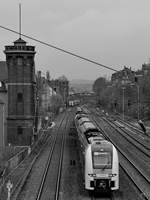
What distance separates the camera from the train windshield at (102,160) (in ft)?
80.6

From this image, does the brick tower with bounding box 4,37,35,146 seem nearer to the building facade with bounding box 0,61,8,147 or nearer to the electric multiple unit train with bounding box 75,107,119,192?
the building facade with bounding box 0,61,8,147

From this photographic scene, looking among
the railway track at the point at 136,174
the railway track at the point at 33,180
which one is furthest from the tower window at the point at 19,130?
the railway track at the point at 136,174

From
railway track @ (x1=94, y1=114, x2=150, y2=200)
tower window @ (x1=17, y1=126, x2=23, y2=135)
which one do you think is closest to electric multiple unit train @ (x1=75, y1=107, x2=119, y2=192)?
railway track @ (x1=94, y1=114, x2=150, y2=200)

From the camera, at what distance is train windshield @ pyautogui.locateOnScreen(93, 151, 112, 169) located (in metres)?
24.6

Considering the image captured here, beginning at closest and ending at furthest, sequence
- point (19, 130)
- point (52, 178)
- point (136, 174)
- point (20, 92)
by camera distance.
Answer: point (52, 178), point (136, 174), point (19, 130), point (20, 92)

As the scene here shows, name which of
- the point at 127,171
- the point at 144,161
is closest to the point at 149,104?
the point at 144,161

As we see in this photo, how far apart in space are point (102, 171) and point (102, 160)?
0.69 m

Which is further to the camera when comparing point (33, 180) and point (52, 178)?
point (52, 178)

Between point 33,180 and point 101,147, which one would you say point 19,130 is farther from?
point 101,147

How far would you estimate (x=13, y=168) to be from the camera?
120 feet

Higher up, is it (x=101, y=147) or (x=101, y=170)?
(x=101, y=147)

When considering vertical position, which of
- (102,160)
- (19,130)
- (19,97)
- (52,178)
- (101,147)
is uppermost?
(19,97)

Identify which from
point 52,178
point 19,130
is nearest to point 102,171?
point 52,178

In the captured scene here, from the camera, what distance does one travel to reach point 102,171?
80.2 feet
